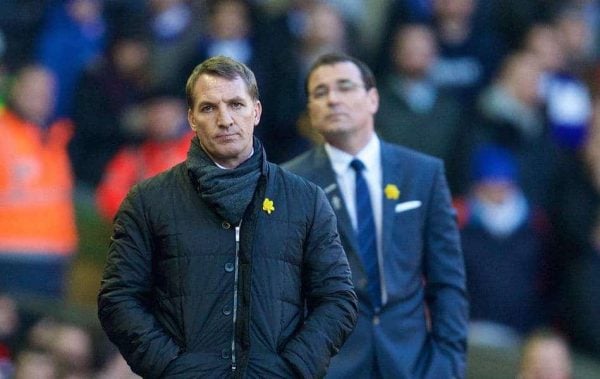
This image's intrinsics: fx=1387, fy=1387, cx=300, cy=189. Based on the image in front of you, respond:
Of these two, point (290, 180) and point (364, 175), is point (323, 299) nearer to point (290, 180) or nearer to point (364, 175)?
point (290, 180)

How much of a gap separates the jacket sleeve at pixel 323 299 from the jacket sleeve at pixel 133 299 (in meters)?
0.41

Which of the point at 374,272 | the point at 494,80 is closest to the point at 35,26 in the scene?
the point at 494,80

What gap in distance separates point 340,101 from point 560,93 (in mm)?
3726

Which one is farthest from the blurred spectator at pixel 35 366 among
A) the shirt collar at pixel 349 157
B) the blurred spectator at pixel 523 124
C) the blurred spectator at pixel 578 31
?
the blurred spectator at pixel 578 31

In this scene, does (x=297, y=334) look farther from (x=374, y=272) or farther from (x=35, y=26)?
(x=35, y=26)

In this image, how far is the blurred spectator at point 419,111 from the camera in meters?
9.15

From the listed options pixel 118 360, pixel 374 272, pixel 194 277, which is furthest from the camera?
pixel 118 360

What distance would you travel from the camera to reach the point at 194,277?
4.41 metres

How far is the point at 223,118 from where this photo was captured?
4.47 meters

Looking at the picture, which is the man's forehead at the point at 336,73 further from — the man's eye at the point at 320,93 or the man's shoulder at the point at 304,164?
the man's shoulder at the point at 304,164

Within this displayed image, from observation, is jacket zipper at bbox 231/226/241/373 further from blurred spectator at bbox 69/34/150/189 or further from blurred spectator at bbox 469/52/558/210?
blurred spectator at bbox 69/34/150/189

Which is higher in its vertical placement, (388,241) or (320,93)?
(320,93)

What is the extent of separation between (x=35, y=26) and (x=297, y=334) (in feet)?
19.2

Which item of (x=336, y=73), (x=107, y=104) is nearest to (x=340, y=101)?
(x=336, y=73)
